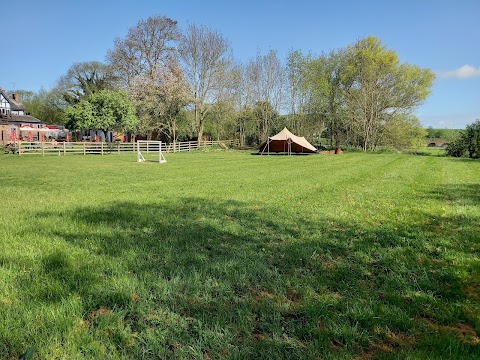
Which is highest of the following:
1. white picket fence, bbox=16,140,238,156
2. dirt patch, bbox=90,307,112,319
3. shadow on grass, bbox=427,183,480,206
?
white picket fence, bbox=16,140,238,156

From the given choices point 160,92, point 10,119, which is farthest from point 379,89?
point 10,119

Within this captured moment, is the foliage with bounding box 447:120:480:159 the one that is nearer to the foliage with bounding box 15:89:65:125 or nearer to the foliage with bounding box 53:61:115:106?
the foliage with bounding box 53:61:115:106

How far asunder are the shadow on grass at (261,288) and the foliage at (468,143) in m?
27.3

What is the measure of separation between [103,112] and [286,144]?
59.7 feet

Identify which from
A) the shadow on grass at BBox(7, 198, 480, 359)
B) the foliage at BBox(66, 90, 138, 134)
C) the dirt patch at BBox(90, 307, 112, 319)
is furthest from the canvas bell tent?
the dirt patch at BBox(90, 307, 112, 319)

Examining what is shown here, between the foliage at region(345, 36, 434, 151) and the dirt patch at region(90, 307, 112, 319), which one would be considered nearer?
the dirt patch at region(90, 307, 112, 319)

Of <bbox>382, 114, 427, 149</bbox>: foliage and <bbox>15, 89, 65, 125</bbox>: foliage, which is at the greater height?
<bbox>15, 89, 65, 125</bbox>: foliage

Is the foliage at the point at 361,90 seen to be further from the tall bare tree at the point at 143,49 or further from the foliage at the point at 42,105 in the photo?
the foliage at the point at 42,105

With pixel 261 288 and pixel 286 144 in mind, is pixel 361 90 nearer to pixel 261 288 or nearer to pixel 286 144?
pixel 286 144

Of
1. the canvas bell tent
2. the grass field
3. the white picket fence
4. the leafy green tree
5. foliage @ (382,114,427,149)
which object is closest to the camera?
the grass field

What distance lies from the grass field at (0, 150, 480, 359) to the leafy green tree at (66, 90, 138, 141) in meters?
26.7

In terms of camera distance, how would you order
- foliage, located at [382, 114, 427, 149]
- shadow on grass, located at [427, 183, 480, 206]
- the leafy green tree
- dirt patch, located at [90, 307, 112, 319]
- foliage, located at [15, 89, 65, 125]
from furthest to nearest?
foliage, located at [15, 89, 65, 125] → foliage, located at [382, 114, 427, 149] → the leafy green tree → shadow on grass, located at [427, 183, 480, 206] → dirt patch, located at [90, 307, 112, 319]

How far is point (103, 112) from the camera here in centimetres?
3038

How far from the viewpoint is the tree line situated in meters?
35.7
